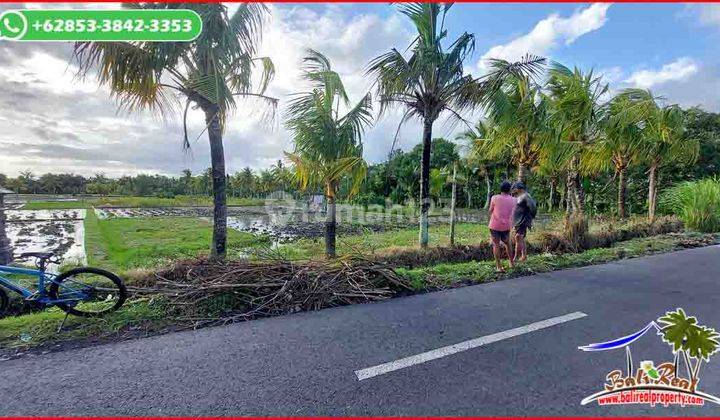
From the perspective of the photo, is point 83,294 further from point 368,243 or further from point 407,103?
point 368,243

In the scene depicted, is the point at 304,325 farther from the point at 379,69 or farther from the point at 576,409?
the point at 379,69

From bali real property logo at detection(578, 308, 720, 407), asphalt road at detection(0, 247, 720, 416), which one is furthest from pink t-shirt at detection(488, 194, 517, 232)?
bali real property logo at detection(578, 308, 720, 407)

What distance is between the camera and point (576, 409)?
2221 mm

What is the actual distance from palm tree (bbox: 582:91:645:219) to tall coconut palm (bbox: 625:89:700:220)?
8.1 inches

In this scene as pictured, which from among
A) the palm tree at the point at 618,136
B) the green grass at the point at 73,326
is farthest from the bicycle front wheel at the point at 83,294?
the palm tree at the point at 618,136

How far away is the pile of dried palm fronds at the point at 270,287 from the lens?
4039 mm

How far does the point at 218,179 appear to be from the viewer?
629cm

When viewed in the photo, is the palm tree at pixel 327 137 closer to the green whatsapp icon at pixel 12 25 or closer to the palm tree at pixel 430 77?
the palm tree at pixel 430 77

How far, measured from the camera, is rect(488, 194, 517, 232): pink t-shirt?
6000 mm

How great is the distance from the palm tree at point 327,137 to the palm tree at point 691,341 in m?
5.39

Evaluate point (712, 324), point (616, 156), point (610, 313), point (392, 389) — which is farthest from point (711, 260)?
point (392, 389)

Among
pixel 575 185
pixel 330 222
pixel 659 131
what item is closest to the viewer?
pixel 330 222

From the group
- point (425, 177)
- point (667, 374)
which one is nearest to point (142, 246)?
point (425, 177)

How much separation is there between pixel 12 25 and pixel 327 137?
15.7ft
